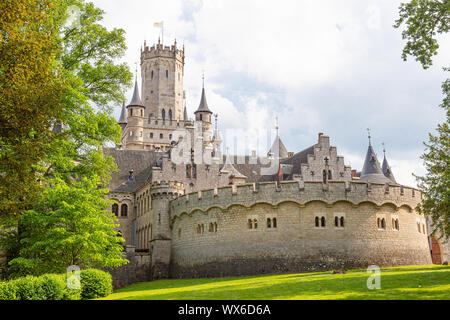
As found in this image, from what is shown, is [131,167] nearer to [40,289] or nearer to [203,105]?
[203,105]

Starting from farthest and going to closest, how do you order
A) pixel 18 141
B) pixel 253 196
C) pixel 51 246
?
pixel 253 196
pixel 51 246
pixel 18 141

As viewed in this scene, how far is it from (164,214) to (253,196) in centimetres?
1125

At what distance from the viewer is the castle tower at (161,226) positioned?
156 feet

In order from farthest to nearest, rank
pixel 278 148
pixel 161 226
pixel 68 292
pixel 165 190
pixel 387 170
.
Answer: pixel 278 148
pixel 387 170
pixel 165 190
pixel 161 226
pixel 68 292

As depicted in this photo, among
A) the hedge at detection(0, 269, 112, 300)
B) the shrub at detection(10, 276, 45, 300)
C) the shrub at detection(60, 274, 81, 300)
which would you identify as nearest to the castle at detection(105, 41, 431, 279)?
the hedge at detection(0, 269, 112, 300)

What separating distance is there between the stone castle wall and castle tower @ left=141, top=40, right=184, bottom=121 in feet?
160

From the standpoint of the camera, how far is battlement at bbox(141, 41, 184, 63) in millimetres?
91125

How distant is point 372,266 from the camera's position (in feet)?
127

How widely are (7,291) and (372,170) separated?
42401 millimetres

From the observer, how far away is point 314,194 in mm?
40125

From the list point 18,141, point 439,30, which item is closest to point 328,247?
point 439,30

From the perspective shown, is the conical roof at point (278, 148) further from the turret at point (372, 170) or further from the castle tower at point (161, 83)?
the castle tower at point (161, 83)

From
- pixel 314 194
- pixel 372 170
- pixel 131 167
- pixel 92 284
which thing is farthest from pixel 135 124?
pixel 92 284
